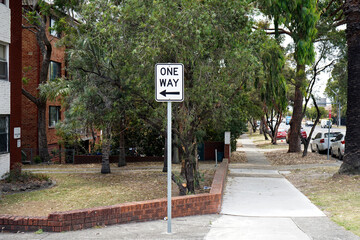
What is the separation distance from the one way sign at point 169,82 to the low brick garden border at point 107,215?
7.28 ft

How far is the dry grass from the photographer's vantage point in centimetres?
830

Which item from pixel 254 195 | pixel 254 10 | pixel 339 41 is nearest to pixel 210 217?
pixel 254 195

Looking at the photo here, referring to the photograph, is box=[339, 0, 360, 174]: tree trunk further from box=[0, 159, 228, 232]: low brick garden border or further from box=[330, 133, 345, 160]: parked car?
box=[330, 133, 345, 160]: parked car

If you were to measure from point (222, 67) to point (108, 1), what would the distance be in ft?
11.4

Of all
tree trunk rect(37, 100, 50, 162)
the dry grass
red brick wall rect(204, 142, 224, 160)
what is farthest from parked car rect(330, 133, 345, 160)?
tree trunk rect(37, 100, 50, 162)

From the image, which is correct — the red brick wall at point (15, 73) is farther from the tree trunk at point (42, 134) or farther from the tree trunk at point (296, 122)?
the tree trunk at point (296, 122)

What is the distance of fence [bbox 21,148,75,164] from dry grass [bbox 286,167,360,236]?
14.7 meters

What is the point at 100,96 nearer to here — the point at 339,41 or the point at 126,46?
the point at 126,46

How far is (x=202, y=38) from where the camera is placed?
34.1 ft

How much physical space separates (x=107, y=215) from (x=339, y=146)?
18.8 m

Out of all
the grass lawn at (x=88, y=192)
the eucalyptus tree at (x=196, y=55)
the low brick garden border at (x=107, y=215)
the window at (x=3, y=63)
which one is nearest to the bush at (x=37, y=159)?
the grass lawn at (x=88, y=192)

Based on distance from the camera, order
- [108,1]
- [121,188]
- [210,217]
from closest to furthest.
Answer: [210,217] → [108,1] → [121,188]

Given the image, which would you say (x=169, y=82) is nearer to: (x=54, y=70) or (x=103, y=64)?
(x=103, y=64)

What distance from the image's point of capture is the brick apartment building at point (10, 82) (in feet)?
52.5
